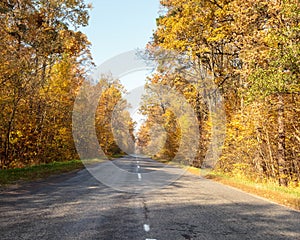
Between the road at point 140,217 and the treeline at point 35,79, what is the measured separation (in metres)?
7.37

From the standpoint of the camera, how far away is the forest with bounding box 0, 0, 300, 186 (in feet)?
32.3

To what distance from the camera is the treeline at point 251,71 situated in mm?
8930

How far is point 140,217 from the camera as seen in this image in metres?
5.75

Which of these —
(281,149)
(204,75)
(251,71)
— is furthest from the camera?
(204,75)

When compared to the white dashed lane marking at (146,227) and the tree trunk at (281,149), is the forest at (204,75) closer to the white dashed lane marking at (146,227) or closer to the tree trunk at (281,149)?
the tree trunk at (281,149)

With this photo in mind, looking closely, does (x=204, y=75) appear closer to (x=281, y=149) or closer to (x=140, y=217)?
(x=281, y=149)

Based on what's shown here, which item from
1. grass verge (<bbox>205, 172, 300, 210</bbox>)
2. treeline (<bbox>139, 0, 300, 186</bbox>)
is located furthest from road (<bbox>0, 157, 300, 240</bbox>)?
treeline (<bbox>139, 0, 300, 186</bbox>)

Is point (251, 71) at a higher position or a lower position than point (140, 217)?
higher

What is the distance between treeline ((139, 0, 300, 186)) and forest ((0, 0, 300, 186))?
4 centimetres

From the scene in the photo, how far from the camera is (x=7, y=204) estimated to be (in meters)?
6.69

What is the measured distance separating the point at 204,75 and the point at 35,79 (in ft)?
40.3

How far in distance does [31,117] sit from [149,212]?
14.1m

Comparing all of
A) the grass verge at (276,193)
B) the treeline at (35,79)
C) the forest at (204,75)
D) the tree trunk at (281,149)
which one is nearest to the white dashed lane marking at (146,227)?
the grass verge at (276,193)

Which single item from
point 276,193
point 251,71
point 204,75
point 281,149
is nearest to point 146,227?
point 276,193
